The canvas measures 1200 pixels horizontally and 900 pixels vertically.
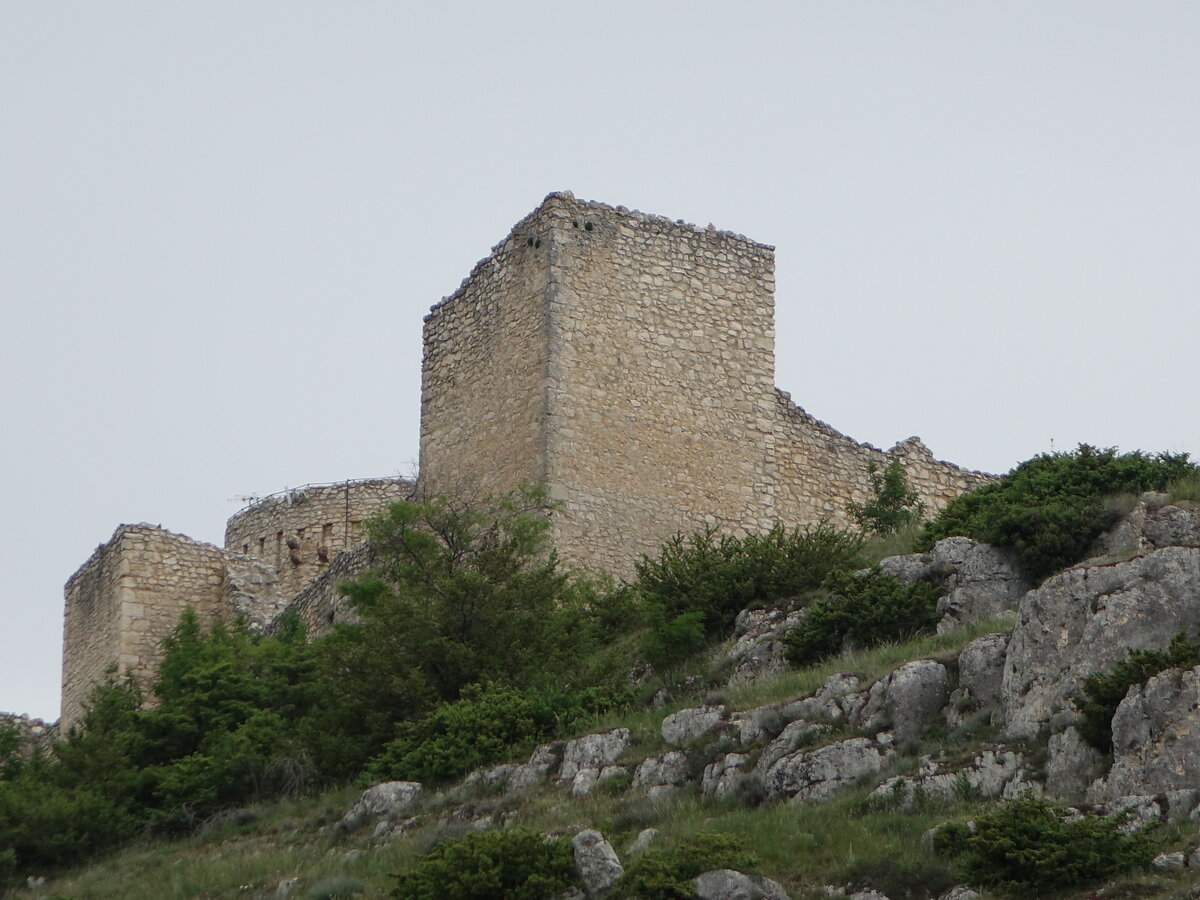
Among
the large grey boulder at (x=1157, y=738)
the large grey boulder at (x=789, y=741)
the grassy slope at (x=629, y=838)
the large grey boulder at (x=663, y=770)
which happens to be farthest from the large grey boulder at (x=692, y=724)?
the large grey boulder at (x=1157, y=738)

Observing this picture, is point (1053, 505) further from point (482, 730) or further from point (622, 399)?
point (622, 399)

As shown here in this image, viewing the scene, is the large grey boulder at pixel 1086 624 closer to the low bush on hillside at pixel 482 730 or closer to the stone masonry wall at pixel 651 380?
the low bush on hillside at pixel 482 730

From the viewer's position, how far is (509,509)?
20766mm

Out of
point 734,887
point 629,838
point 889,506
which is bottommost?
point 734,887

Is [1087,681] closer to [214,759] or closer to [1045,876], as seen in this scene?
[1045,876]

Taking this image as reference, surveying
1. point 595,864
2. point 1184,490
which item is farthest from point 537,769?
point 1184,490

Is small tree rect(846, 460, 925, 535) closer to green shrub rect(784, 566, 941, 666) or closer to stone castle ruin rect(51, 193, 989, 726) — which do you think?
stone castle ruin rect(51, 193, 989, 726)

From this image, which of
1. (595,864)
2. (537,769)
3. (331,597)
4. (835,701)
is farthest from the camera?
(331,597)

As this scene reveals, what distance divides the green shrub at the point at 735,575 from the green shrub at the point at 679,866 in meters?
6.28

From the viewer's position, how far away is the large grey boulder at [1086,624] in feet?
43.9

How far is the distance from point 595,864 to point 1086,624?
12.7 ft

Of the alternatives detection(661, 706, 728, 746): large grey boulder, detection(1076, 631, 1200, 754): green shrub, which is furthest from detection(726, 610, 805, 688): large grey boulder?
detection(1076, 631, 1200, 754): green shrub

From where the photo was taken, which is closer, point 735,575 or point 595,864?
point 595,864

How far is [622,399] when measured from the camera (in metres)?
22.7
